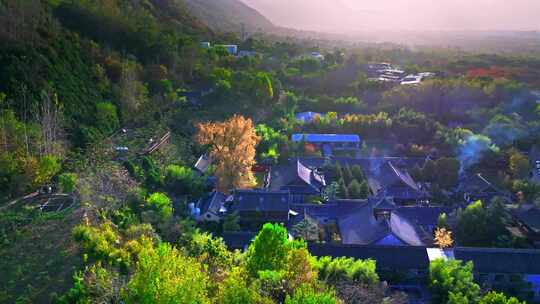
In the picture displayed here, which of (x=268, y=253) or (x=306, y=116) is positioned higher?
(x=268, y=253)

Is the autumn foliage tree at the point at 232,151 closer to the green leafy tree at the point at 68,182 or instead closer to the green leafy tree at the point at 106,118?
the green leafy tree at the point at 106,118

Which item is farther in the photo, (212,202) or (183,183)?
(183,183)

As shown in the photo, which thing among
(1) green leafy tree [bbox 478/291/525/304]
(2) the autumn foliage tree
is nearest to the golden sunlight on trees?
(1) green leafy tree [bbox 478/291/525/304]

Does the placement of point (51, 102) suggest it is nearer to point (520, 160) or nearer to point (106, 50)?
point (106, 50)

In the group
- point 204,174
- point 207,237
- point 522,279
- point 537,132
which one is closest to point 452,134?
point 537,132

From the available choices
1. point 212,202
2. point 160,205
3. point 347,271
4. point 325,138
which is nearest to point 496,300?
point 347,271

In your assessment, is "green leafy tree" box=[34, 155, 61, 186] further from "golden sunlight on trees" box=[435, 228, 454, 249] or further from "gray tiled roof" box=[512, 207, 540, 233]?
"gray tiled roof" box=[512, 207, 540, 233]

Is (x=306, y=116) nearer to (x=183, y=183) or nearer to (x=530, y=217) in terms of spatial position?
(x=183, y=183)
